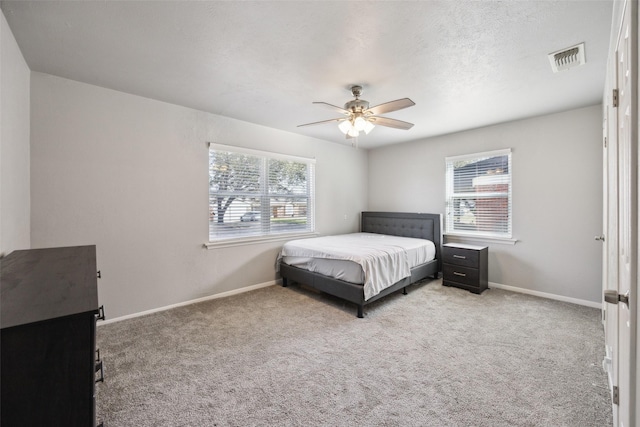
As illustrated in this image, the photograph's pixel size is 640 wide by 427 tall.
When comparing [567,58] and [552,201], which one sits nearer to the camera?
[567,58]

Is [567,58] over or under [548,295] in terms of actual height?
over

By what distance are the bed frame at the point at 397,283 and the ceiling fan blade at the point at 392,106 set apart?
1872 millimetres

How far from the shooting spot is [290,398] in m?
1.80

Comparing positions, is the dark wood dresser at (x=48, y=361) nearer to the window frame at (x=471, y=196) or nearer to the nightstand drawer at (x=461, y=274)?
the nightstand drawer at (x=461, y=274)

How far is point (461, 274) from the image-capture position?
398cm

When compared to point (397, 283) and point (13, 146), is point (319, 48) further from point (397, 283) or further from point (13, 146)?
point (397, 283)

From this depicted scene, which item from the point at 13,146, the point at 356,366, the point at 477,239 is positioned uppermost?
the point at 13,146

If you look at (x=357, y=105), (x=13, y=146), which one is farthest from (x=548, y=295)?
(x=13, y=146)

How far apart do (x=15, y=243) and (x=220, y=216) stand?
6.34 feet

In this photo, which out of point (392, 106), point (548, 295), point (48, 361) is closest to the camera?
point (48, 361)

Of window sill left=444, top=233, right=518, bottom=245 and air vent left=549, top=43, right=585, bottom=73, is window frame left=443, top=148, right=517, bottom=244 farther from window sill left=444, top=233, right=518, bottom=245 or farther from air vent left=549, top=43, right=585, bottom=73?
air vent left=549, top=43, right=585, bottom=73

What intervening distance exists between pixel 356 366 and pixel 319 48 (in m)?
2.50

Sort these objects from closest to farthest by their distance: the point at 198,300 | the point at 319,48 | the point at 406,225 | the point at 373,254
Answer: the point at 319,48, the point at 373,254, the point at 198,300, the point at 406,225

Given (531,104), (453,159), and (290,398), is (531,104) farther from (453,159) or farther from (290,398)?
(290,398)
